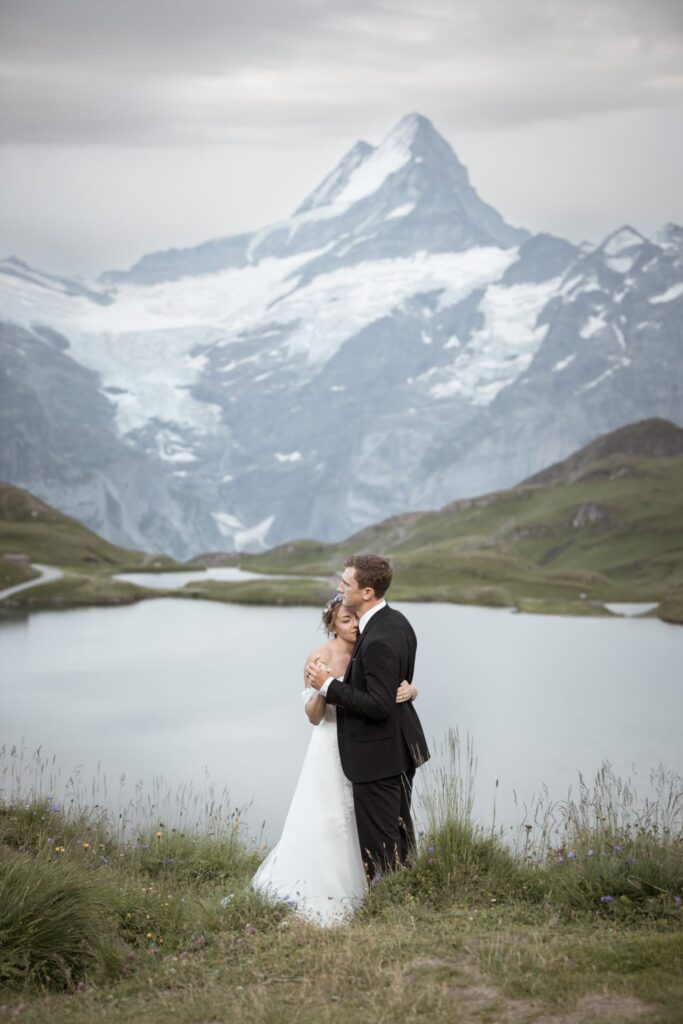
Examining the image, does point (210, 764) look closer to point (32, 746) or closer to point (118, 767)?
point (118, 767)

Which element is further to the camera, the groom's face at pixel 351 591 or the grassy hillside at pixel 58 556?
the grassy hillside at pixel 58 556

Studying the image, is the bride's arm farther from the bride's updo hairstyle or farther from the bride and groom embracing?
the bride's updo hairstyle

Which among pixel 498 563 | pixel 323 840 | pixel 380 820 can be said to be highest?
pixel 498 563

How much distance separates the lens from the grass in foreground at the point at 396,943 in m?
9.29

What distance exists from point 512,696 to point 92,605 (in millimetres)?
57962

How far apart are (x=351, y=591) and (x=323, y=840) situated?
112 inches

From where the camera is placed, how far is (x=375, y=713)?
1188 centimetres

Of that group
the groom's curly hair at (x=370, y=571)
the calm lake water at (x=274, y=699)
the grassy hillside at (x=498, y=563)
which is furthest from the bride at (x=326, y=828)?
the grassy hillside at (x=498, y=563)

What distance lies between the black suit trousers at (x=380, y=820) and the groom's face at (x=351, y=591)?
1969 mm

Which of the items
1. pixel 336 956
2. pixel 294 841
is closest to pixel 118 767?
pixel 294 841

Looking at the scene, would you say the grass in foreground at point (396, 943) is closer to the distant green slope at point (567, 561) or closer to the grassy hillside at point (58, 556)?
the distant green slope at point (567, 561)

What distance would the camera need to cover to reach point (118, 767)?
114 feet

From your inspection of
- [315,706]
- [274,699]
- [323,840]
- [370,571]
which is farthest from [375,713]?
[274,699]

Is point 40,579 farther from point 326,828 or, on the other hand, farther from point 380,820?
point 380,820
